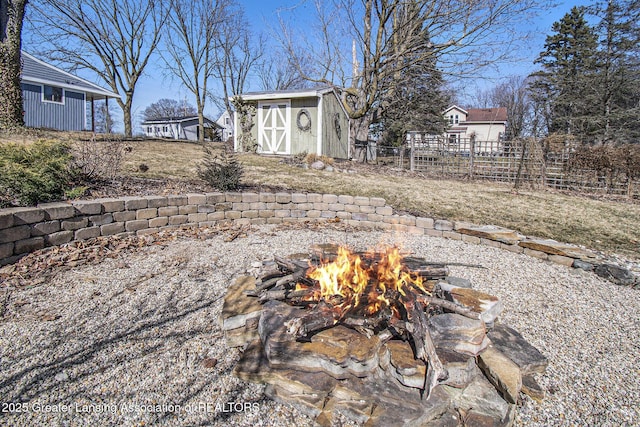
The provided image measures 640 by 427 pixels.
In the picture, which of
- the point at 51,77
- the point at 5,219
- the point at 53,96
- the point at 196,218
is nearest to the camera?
the point at 5,219

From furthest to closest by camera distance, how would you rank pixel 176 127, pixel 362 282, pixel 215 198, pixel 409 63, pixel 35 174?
1. pixel 176 127
2. pixel 409 63
3. pixel 215 198
4. pixel 35 174
5. pixel 362 282

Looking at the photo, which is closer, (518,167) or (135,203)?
(135,203)

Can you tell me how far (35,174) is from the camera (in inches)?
139

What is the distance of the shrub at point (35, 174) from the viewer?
346 cm

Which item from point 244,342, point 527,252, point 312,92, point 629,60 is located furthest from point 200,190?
point 629,60

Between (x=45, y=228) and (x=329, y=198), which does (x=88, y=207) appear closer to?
(x=45, y=228)

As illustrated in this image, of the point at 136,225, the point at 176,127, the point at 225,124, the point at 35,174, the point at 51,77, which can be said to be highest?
the point at 225,124

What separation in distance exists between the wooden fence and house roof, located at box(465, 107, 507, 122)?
21.8 meters

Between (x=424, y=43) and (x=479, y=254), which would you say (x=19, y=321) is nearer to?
(x=479, y=254)

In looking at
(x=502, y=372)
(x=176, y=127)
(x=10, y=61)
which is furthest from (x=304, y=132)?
(x=176, y=127)

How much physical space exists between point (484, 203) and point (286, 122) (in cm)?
913

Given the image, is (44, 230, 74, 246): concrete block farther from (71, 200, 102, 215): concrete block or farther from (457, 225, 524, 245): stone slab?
(457, 225, 524, 245): stone slab

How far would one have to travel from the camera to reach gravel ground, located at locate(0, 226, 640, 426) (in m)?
1.66

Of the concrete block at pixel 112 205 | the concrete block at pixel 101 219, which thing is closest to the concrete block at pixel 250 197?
the concrete block at pixel 112 205
